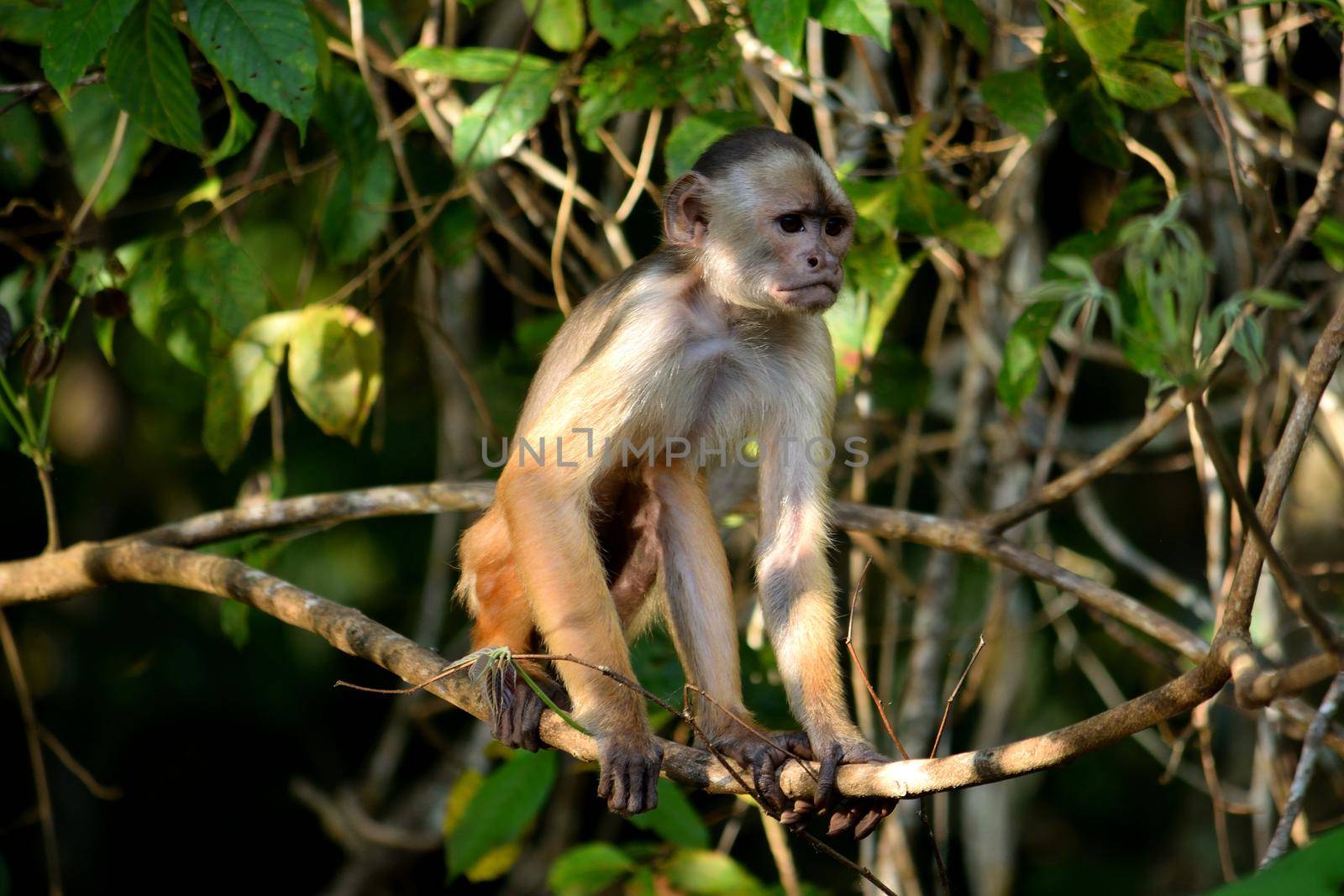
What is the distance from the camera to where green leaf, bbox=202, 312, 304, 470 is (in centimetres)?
457

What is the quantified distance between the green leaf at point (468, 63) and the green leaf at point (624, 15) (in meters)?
0.34

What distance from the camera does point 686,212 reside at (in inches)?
156

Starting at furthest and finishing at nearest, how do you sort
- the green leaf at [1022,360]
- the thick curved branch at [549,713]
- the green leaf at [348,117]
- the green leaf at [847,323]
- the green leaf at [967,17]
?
1. the green leaf at [348,117]
2. the green leaf at [847,323]
3. the green leaf at [1022,360]
4. the green leaf at [967,17]
5. the thick curved branch at [549,713]

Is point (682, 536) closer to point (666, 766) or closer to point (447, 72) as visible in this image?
point (666, 766)

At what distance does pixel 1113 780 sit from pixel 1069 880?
738 millimetres

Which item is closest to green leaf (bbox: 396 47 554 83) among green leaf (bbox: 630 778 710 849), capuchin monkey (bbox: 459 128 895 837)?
capuchin monkey (bbox: 459 128 895 837)

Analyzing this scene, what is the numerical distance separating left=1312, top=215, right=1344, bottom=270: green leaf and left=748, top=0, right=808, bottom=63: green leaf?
1.80 metres

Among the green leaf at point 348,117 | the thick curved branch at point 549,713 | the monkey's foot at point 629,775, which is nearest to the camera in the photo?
the thick curved branch at point 549,713

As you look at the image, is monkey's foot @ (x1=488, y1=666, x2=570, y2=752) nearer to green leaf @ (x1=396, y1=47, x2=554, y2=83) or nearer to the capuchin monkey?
the capuchin monkey

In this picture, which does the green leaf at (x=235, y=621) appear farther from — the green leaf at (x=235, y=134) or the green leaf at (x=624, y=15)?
the green leaf at (x=624, y=15)

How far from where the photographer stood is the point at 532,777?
4.58 m

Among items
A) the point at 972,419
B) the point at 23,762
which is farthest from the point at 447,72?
the point at 23,762

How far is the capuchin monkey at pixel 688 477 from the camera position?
3375 mm

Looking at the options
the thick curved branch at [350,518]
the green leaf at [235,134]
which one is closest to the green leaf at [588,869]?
the thick curved branch at [350,518]
